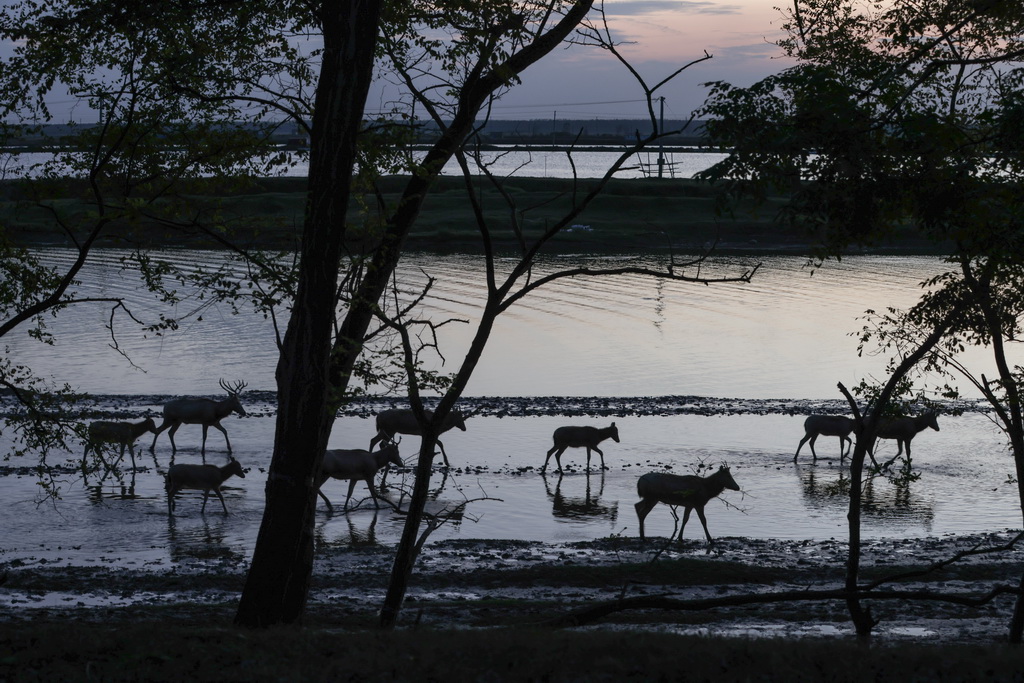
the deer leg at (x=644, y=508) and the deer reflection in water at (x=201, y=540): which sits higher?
the deer leg at (x=644, y=508)

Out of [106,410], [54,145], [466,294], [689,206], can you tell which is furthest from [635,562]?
[689,206]

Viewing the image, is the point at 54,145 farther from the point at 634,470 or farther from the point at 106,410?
the point at 106,410

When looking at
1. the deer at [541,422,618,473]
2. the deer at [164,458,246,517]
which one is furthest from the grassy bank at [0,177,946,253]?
the deer at [164,458,246,517]

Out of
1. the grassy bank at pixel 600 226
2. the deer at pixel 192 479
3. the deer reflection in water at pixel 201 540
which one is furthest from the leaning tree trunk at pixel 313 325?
the grassy bank at pixel 600 226

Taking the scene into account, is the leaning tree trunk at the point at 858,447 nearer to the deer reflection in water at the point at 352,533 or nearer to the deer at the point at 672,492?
the deer at the point at 672,492

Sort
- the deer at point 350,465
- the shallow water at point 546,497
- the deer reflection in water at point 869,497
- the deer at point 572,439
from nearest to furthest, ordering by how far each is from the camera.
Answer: the shallow water at point 546,497 → the deer at point 350,465 → the deer reflection in water at point 869,497 → the deer at point 572,439

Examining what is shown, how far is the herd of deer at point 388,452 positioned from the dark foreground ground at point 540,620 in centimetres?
100

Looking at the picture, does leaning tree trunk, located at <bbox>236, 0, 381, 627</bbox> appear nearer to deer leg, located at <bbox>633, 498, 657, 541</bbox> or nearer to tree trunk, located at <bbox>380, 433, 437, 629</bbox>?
tree trunk, located at <bbox>380, 433, 437, 629</bbox>

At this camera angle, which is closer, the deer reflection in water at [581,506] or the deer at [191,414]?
the deer reflection in water at [581,506]

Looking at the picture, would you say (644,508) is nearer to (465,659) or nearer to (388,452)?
(388,452)

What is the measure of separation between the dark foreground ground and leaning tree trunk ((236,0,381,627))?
0.68 meters

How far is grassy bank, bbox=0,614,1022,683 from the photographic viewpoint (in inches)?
360

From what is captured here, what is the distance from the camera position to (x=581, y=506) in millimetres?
23109

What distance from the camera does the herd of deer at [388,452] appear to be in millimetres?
20719
